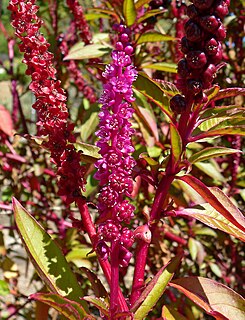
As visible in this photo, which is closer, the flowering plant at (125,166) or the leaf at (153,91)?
the flowering plant at (125,166)

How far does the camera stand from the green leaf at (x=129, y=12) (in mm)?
1335

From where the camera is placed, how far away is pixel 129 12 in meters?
1.36

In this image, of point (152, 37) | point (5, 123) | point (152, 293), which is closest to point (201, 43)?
point (152, 293)

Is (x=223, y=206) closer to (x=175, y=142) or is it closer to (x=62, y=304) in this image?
(x=175, y=142)

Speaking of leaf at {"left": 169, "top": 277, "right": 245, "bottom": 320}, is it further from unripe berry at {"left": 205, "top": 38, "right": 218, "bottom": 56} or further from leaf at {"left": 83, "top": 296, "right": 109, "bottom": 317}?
unripe berry at {"left": 205, "top": 38, "right": 218, "bottom": 56}

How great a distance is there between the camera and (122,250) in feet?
2.60

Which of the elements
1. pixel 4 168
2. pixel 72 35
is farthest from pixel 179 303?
pixel 72 35

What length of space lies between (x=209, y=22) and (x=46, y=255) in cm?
48

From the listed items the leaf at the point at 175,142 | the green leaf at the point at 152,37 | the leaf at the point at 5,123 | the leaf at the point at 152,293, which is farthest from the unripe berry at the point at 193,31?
the leaf at the point at 5,123

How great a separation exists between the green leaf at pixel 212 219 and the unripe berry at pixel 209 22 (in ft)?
1.06

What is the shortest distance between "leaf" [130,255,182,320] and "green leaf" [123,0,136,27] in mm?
735

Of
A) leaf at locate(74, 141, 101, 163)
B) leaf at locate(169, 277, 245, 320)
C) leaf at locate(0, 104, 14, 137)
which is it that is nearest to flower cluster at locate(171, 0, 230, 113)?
leaf at locate(74, 141, 101, 163)

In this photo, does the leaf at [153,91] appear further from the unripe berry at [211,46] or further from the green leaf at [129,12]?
the green leaf at [129,12]

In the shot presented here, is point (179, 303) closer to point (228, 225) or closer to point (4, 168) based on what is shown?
point (4, 168)
